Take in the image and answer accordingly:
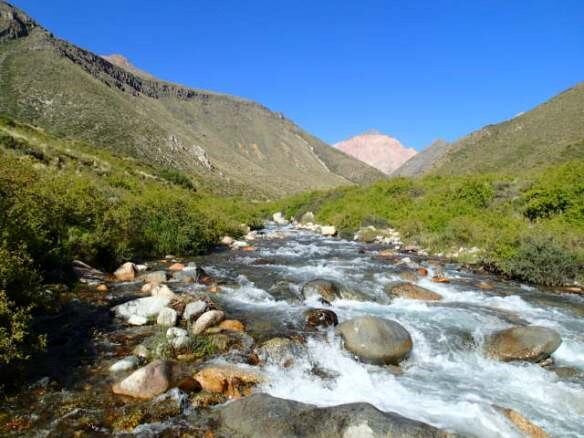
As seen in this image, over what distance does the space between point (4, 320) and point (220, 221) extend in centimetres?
1900

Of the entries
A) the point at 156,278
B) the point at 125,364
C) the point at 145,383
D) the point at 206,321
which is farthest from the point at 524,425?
the point at 156,278

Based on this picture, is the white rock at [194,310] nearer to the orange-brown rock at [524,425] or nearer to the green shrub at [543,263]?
the orange-brown rock at [524,425]

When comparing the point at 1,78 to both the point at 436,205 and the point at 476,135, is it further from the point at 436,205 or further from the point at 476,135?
the point at 476,135

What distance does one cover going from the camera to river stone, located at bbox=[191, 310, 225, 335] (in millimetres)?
9375

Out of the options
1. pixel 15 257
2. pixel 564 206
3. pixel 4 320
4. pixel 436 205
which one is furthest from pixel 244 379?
pixel 436 205

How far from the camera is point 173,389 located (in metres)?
7.02

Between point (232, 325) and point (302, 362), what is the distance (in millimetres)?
2176

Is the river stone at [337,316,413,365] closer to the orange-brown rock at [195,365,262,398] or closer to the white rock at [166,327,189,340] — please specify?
the orange-brown rock at [195,365,262,398]

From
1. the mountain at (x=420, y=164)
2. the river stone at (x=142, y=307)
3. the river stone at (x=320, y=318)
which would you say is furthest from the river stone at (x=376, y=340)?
the mountain at (x=420, y=164)

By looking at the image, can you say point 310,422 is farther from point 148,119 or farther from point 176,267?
point 148,119

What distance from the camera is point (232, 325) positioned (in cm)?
984

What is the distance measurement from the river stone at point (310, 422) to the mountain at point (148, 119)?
191 feet

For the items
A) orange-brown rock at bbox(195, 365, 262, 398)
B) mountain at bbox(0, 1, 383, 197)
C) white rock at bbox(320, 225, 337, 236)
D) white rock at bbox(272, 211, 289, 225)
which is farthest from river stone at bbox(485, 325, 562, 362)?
mountain at bbox(0, 1, 383, 197)

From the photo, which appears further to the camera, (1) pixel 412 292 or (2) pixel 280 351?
(1) pixel 412 292
